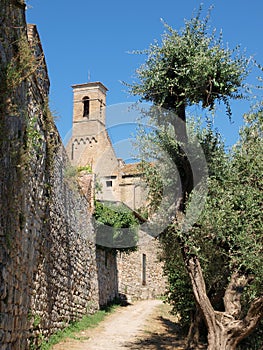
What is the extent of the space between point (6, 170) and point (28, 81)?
6.84ft

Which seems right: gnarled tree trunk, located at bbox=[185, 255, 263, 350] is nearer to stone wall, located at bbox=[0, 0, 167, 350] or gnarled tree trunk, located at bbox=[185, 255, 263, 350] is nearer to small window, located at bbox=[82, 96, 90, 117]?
stone wall, located at bbox=[0, 0, 167, 350]

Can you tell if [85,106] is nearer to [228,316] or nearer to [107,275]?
[107,275]

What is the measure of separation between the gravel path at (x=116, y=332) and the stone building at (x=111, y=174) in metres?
2.49

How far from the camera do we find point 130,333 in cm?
1341

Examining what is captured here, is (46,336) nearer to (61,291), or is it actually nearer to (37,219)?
(61,291)

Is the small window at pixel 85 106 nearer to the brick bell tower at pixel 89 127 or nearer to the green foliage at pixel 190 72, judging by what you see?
the brick bell tower at pixel 89 127

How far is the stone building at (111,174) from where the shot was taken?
80.2 feet

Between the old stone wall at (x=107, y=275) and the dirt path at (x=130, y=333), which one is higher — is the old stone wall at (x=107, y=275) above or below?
above

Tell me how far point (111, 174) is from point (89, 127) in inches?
426

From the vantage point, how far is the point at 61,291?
38.2 ft

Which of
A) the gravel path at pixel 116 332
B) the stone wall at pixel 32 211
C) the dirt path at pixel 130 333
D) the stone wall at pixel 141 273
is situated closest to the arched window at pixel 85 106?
the stone wall at pixel 141 273

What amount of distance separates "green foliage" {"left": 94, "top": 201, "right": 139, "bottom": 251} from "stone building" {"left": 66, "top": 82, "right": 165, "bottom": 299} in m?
0.73

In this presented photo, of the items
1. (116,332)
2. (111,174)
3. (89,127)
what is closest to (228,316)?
(116,332)

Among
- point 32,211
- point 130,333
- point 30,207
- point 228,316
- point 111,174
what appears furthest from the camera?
point 111,174
